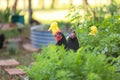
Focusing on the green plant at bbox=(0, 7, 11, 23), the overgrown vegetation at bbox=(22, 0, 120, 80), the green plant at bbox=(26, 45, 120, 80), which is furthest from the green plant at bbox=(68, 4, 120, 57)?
the green plant at bbox=(0, 7, 11, 23)

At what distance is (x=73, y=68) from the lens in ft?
7.07

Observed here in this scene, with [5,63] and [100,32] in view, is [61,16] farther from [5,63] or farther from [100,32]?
[100,32]

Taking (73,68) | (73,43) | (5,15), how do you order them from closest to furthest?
(73,68), (73,43), (5,15)

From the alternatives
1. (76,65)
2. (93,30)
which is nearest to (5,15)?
(93,30)

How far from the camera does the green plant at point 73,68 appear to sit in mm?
2086

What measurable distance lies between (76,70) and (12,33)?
481cm

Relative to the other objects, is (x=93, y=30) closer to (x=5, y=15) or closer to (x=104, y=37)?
(x=104, y=37)

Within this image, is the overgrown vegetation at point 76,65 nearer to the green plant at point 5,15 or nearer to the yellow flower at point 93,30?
the yellow flower at point 93,30

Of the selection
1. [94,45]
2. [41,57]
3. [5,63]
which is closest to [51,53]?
[41,57]

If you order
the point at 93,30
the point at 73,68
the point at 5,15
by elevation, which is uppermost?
the point at 93,30

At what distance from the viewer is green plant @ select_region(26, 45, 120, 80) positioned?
6.84ft

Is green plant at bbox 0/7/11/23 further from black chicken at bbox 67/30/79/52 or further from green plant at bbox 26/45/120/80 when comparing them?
green plant at bbox 26/45/120/80

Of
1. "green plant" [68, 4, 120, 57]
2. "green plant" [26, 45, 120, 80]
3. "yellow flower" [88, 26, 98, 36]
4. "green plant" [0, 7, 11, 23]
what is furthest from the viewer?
"green plant" [0, 7, 11, 23]

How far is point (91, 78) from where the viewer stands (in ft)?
6.44
